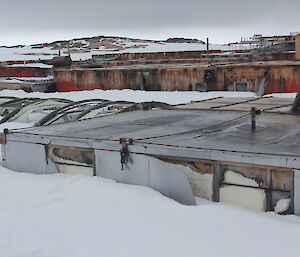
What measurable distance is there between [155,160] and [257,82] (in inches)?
470

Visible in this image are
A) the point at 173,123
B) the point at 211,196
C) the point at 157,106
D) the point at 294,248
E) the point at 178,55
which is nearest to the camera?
the point at 294,248

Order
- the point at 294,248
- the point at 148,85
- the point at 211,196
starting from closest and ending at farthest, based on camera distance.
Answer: the point at 294,248, the point at 211,196, the point at 148,85

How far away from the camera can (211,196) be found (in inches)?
223

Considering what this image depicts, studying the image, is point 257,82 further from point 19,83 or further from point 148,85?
point 19,83

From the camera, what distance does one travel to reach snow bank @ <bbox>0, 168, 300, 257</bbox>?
4.39 metres

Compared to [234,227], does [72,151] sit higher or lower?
higher

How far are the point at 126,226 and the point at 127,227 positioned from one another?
0.11 ft

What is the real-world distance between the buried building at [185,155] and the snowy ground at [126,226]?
0.65 ft

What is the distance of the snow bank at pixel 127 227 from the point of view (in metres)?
Answer: 4.39

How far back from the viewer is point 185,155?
224 inches

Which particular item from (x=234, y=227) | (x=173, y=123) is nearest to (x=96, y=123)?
(x=173, y=123)

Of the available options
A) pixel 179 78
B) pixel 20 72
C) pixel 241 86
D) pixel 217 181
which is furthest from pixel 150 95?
pixel 20 72

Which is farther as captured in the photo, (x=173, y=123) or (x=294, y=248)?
(x=173, y=123)

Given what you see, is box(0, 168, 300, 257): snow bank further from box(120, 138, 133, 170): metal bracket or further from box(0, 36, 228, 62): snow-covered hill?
box(0, 36, 228, 62): snow-covered hill
